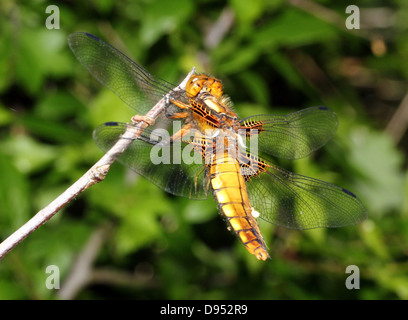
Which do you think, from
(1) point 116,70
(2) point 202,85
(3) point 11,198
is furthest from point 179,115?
(3) point 11,198

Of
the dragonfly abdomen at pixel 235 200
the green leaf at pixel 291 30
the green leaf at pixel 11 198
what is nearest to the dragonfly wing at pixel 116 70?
the dragonfly abdomen at pixel 235 200

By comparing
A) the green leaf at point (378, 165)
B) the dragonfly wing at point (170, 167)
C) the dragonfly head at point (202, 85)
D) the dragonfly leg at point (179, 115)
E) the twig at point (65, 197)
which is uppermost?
the green leaf at point (378, 165)

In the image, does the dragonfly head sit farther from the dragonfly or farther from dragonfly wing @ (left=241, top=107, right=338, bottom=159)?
dragonfly wing @ (left=241, top=107, right=338, bottom=159)

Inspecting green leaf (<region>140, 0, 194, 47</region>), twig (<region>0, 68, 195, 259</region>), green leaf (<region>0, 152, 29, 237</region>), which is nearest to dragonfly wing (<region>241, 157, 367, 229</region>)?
twig (<region>0, 68, 195, 259</region>)

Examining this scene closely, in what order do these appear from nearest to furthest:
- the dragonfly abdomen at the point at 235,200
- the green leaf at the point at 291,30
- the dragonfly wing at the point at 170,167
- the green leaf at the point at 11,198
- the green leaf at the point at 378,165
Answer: the dragonfly abdomen at the point at 235,200, the dragonfly wing at the point at 170,167, the green leaf at the point at 11,198, the green leaf at the point at 291,30, the green leaf at the point at 378,165

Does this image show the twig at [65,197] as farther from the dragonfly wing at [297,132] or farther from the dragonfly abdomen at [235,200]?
the dragonfly wing at [297,132]

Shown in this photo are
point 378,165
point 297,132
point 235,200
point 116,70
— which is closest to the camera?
point 235,200

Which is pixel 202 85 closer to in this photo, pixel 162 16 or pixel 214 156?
pixel 214 156
